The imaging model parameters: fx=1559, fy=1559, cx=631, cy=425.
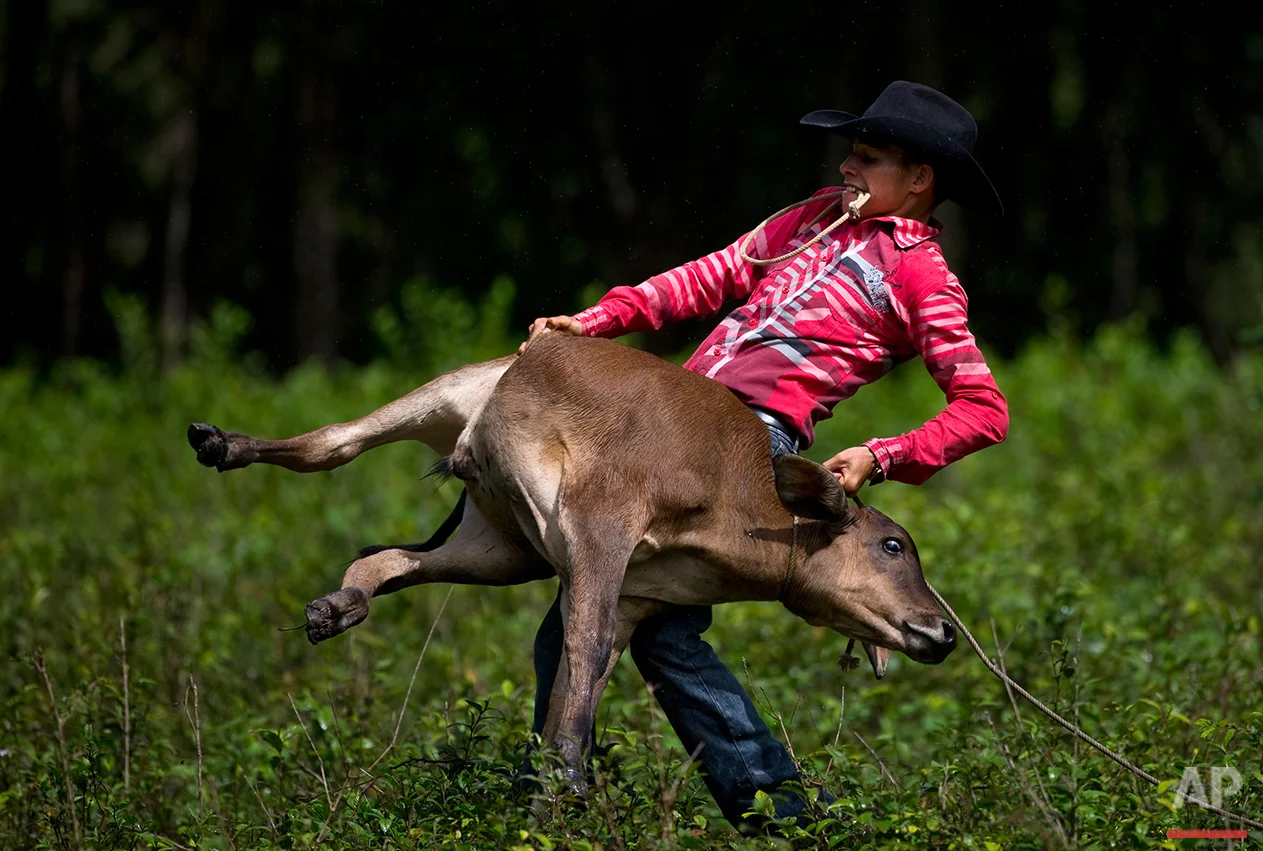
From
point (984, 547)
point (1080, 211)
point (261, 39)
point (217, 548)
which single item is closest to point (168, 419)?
point (217, 548)

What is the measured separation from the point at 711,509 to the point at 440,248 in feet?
71.9

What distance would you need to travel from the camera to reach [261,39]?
931 inches

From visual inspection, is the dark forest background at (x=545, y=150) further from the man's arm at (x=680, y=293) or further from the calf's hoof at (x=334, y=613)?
the calf's hoof at (x=334, y=613)

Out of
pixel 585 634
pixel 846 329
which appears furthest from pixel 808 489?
pixel 585 634

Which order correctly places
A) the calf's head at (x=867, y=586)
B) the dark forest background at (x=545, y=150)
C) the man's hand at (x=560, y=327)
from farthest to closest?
the dark forest background at (x=545, y=150)
the man's hand at (x=560, y=327)
the calf's head at (x=867, y=586)

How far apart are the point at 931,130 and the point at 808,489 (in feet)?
3.57

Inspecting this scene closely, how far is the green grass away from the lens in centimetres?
425

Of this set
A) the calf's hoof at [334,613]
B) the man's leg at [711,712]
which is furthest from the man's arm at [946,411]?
the calf's hoof at [334,613]

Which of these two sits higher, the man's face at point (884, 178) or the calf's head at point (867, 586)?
the man's face at point (884, 178)

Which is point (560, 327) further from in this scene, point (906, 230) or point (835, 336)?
point (906, 230)

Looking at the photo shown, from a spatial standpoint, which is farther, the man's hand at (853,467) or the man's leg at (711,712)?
the man's leg at (711,712)

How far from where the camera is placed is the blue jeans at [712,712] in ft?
14.2

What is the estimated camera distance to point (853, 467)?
412 centimetres

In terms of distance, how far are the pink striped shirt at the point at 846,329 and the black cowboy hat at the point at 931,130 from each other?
15 centimetres
